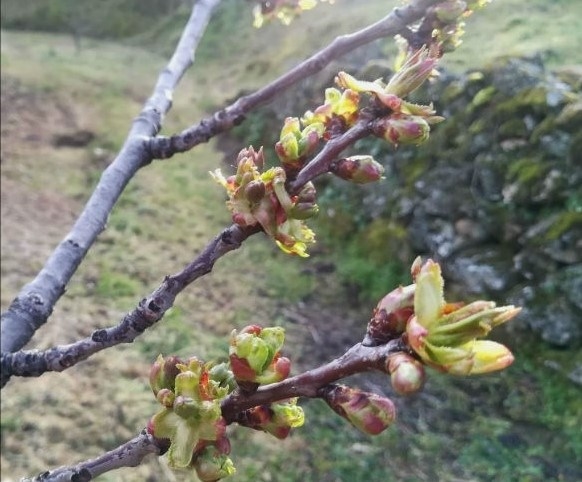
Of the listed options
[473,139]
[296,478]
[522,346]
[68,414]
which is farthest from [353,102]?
[473,139]

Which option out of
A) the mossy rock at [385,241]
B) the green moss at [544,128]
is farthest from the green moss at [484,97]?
the mossy rock at [385,241]

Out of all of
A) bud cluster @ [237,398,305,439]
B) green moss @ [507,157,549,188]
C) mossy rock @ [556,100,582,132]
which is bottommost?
green moss @ [507,157,549,188]

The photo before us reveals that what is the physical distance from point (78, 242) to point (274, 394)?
24.2 inches

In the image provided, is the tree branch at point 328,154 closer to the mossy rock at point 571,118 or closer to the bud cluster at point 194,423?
the bud cluster at point 194,423

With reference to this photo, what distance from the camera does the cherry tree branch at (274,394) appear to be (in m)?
0.53

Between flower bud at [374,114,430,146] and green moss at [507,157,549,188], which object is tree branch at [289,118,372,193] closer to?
flower bud at [374,114,430,146]

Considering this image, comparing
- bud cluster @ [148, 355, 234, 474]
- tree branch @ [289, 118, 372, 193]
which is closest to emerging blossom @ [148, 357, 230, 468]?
bud cluster @ [148, 355, 234, 474]

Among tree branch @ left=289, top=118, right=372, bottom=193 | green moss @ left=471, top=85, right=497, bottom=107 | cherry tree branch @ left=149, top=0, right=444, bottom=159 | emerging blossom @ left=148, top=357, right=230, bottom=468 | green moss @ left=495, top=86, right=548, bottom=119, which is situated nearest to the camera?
emerging blossom @ left=148, top=357, right=230, bottom=468

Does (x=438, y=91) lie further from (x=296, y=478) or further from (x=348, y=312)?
(x=296, y=478)

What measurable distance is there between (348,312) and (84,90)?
4294mm

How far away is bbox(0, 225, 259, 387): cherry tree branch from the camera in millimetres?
691

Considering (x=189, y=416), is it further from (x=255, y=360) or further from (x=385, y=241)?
(x=385, y=241)

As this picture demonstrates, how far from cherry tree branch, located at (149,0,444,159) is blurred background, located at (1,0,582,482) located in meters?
1.94

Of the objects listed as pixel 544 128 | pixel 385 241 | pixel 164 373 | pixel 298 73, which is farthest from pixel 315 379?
pixel 385 241
